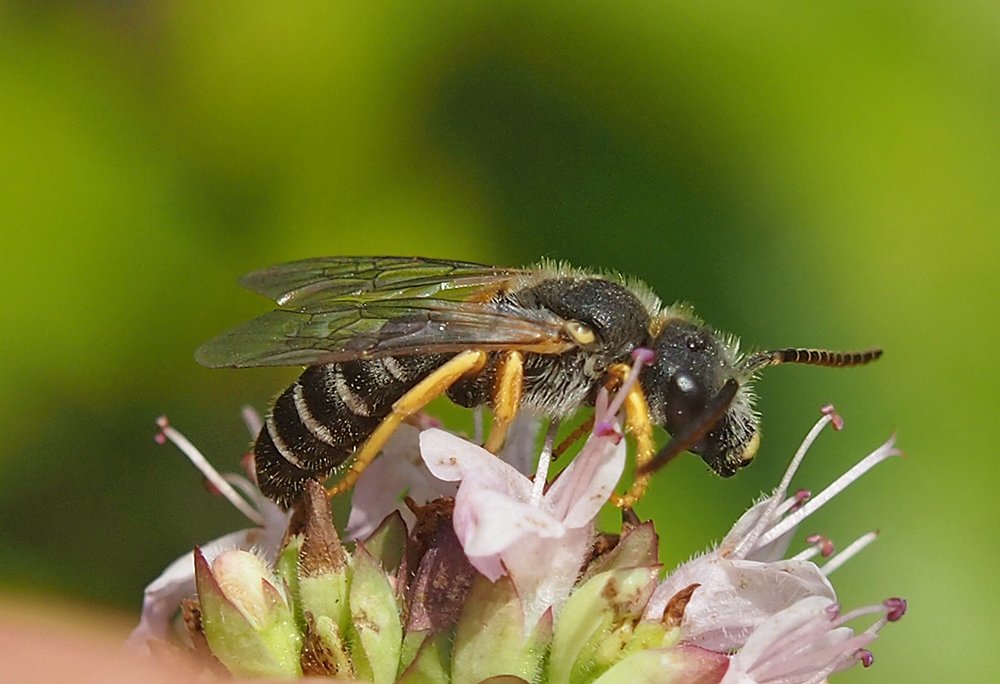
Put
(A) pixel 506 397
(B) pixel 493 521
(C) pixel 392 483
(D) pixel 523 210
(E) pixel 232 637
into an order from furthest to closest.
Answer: (D) pixel 523 210 → (C) pixel 392 483 → (A) pixel 506 397 → (E) pixel 232 637 → (B) pixel 493 521

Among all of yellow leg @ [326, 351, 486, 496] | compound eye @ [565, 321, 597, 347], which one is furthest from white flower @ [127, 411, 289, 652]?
compound eye @ [565, 321, 597, 347]

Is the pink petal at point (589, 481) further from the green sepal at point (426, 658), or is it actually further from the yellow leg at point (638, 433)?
the green sepal at point (426, 658)

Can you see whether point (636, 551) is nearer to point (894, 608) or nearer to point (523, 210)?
point (894, 608)

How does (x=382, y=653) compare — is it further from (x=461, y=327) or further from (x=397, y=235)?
(x=397, y=235)

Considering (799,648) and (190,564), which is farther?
(190,564)

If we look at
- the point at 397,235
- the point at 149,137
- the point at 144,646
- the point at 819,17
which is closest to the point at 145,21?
the point at 149,137

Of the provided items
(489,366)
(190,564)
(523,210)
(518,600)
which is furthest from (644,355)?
(523,210)
